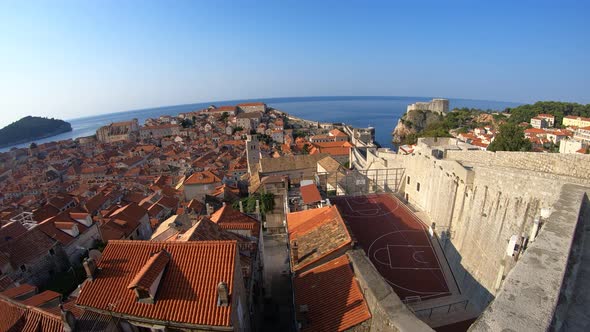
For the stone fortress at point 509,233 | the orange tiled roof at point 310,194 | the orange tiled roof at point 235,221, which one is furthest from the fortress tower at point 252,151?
the orange tiled roof at point 235,221

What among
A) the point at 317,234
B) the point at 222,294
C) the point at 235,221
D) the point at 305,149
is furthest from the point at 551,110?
the point at 222,294

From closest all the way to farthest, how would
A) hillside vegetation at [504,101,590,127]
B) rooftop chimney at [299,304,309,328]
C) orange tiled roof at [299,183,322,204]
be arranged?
1. rooftop chimney at [299,304,309,328]
2. orange tiled roof at [299,183,322,204]
3. hillside vegetation at [504,101,590,127]

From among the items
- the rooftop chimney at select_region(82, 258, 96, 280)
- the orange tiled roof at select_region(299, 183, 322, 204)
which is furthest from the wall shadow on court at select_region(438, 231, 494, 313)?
the rooftop chimney at select_region(82, 258, 96, 280)

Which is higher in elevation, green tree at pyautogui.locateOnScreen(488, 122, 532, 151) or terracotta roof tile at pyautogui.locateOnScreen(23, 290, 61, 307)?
green tree at pyautogui.locateOnScreen(488, 122, 532, 151)

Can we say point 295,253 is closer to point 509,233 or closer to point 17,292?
point 509,233

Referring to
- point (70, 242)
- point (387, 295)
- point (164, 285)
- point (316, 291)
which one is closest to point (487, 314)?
point (387, 295)

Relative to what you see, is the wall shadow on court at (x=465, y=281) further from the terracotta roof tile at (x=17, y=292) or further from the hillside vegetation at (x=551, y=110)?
the hillside vegetation at (x=551, y=110)

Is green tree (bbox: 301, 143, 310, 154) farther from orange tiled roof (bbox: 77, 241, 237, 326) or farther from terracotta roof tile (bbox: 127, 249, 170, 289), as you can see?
terracotta roof tile (bbox: 127, 249, 170, 289)
